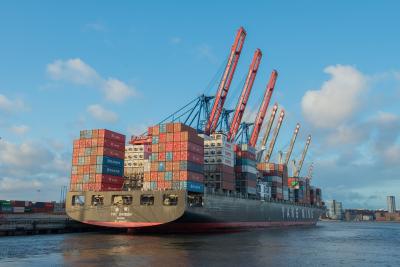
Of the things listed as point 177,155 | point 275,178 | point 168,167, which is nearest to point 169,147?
point 177,155

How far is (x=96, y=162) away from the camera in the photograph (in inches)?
2751

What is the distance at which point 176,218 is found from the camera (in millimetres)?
61344

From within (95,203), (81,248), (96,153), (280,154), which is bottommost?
(81,248)

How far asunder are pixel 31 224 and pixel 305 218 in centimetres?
8832

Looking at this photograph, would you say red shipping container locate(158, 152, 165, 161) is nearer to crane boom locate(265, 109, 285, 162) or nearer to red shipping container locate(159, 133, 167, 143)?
red shipping container locate(159, 133, 167, 143)

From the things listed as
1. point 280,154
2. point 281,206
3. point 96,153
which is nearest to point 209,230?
point 96,153

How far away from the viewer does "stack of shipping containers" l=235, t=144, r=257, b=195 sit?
8806 cm

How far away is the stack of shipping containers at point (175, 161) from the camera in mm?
65250

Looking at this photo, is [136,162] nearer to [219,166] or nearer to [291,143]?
[219,166]

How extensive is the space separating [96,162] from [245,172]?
33.5 meters

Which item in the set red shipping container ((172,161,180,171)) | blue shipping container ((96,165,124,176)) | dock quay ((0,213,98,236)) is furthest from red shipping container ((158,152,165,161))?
dock quay ((0,213,98,236))

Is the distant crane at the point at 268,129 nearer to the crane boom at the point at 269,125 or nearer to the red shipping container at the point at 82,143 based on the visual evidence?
the crane boom at the point at 269,125

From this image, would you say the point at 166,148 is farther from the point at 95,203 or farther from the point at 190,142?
the point at 95,203

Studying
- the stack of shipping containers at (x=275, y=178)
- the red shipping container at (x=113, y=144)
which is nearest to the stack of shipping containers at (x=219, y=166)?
the red shipping container at (x=113, y=144)
